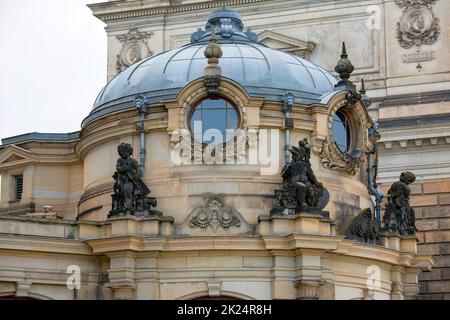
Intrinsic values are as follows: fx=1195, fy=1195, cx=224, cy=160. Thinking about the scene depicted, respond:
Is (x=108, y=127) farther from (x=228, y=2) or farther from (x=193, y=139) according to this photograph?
(x=228, y=2)

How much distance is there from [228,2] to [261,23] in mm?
1958

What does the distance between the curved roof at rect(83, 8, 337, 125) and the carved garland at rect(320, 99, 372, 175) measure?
926mm

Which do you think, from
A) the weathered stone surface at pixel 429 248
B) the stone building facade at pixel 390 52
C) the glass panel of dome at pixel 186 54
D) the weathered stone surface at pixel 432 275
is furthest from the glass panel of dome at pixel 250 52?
the weathered stone surface at pixel 432 275

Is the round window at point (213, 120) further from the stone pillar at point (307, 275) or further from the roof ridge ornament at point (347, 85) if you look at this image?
the stone pillar at point (307, 275)

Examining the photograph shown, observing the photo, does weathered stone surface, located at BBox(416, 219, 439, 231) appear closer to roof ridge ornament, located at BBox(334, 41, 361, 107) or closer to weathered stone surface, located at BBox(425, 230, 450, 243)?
weathered stone surface, located at BBox(425, 230, 450, 243)

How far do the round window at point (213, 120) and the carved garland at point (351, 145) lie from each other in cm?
300

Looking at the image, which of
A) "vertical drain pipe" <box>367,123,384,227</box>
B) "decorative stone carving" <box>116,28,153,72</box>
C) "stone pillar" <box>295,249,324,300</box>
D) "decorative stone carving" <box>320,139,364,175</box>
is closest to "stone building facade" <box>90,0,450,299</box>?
"decorative stone carving" <box>116,28,153,72</box>

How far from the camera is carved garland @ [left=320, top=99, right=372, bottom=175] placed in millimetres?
36156

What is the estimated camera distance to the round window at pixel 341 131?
36694 mm

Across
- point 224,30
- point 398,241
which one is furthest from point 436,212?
point 224,30

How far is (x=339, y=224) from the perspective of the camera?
118 feet

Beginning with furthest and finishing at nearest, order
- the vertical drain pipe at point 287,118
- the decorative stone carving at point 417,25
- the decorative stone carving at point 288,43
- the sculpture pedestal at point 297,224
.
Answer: the decorative stone carving at point 288,43
the decorative stone carving at point 417,25
the vertical drain pipe at point 287,118
the sculpture pedestal at point 297,224

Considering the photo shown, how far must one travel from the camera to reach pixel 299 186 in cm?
3369

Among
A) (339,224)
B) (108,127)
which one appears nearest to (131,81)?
(108,127)
